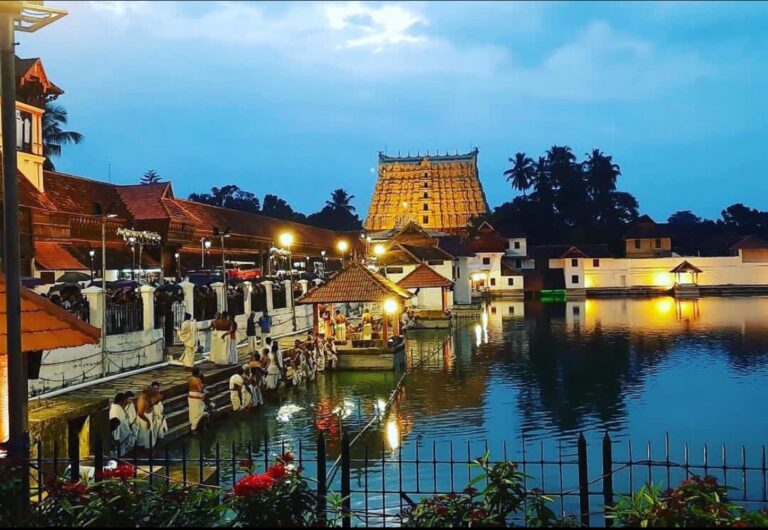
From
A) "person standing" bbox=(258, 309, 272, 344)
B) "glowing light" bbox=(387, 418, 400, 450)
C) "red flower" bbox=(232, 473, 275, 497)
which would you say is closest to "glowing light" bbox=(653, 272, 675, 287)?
"person standing" bbox=(258, 309, 272, 344)

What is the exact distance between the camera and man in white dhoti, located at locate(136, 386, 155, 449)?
36.9ft

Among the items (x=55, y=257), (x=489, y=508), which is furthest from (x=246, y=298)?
(x=489, y=508)

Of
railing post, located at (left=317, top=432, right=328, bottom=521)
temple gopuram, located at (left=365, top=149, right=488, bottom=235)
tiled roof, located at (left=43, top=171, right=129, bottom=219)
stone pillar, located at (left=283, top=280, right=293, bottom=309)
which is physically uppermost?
temple gopuram, located at (left=365, top=149, right=488, bottom=235)

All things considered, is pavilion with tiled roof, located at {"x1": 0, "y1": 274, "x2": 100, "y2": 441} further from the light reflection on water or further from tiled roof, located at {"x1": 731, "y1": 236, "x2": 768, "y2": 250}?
tiled roof, located at {"x1": 731, "y1": 236, "x2": 768, "y2": 250}

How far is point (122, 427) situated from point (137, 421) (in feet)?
1.14

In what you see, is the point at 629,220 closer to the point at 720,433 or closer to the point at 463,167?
the point at 463,167

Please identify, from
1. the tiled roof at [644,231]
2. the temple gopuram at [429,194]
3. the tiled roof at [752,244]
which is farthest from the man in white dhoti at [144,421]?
the temple gopuram at [429,194]

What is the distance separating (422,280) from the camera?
32.9 m

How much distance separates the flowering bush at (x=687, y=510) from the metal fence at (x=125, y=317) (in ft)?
39.1

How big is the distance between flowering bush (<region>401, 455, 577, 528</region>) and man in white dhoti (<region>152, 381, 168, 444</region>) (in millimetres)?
7417

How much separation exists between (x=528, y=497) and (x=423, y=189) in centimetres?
7596

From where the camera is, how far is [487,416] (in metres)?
14.8

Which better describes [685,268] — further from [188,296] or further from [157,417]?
[157,417]

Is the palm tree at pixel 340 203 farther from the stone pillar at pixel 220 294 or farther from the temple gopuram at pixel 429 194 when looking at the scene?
the stone pillar at pixel 220 294
